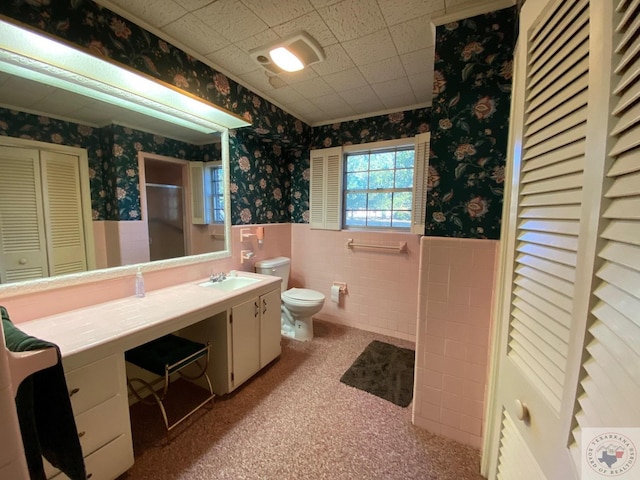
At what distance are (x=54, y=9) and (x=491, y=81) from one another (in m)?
2.18

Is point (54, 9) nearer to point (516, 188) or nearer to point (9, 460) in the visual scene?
point (9, 460)

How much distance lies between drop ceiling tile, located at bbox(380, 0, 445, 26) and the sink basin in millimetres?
2027

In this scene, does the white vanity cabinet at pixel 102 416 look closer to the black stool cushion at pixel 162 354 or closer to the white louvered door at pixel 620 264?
the black stool cushion at pixel 162 354

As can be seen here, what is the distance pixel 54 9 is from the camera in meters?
1.21

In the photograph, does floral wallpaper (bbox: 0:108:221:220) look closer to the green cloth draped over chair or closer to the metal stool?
the metal stool

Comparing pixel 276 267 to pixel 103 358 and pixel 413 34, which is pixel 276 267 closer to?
pixel 103 358

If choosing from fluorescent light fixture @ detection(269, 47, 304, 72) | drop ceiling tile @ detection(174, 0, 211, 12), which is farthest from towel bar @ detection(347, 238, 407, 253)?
drop ceiling tile @ detection(174, 0, 211, 12)

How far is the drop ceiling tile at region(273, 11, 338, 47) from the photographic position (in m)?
1.47

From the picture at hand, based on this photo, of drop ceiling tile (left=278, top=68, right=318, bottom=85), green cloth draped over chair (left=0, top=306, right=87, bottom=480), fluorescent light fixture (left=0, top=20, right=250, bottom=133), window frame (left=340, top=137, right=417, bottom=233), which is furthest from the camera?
window frame (left=340, top=137, right=417, bottom=233)

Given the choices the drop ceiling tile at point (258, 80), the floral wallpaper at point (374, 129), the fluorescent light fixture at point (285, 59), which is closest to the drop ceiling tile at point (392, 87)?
the floral wallpaper at point (374, 129)

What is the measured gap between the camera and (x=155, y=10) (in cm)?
141

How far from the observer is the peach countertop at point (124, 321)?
1.13m

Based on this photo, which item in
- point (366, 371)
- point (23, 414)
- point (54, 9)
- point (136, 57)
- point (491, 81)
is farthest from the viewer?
point (366, 371)

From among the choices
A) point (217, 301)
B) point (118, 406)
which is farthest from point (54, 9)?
point (118, 406)
